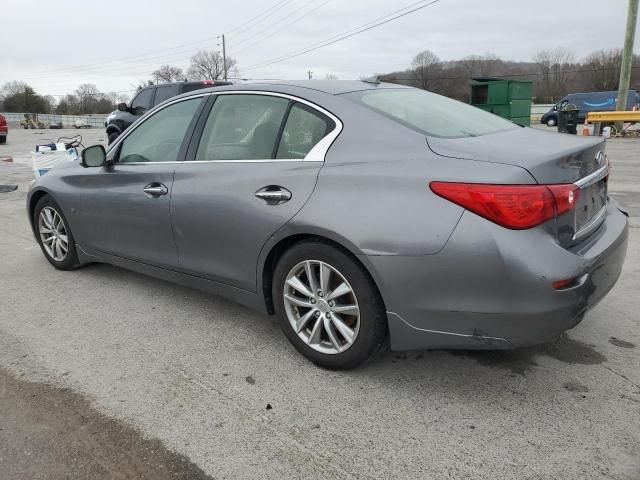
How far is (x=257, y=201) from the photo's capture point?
3.09m

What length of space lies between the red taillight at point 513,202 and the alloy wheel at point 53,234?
3760 mm

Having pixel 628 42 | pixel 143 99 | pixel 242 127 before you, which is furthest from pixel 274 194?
pixel 628 42

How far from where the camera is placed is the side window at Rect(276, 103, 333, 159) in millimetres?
3002

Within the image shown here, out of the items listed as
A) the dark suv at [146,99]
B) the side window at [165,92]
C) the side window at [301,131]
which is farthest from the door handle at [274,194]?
the side window at [165,92]

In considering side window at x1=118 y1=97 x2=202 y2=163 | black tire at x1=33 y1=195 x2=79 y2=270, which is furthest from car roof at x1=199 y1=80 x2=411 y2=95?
black tire at x1=33 y1=195 x2=79 y2=270

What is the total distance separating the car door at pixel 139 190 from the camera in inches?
147

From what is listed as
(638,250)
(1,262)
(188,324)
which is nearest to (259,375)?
(188,324)

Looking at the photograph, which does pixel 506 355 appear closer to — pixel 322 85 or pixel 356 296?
pixel 356 296

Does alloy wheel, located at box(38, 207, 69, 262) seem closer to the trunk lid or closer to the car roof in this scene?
the car roof

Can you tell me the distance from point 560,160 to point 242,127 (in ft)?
6.21

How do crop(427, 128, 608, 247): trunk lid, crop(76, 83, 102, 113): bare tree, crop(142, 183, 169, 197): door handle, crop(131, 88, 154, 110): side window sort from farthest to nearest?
crop(76, 83, 102, 113): bare tree, crop(131, 88, 154, 110): side window, crop(142, 183, 169, 197): door handle, crop(427, 128, 608, 247): trunk lid

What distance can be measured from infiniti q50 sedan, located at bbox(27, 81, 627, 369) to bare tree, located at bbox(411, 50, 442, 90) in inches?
1962

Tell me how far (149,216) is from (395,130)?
1.94 m

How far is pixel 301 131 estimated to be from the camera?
10.2 feet
